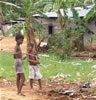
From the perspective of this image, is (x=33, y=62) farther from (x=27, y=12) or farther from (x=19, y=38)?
(x=27, y=12)

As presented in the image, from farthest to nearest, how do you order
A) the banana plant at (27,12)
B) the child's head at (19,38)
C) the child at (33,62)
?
the banana plant at (27,12) < the child at (33,62) < the child's head at (19,38)

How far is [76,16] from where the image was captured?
1572cm

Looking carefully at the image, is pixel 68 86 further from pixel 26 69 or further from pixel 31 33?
pixel 31 33

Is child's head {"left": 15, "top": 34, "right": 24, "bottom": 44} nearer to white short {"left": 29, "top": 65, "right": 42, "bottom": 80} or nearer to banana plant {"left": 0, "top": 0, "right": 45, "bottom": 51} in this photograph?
white short {"left": 29, "top": 65, "right": 42, "bottom": 80}

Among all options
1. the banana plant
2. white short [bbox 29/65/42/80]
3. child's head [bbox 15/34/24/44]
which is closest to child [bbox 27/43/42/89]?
white short [bbox 29/65/42/80]

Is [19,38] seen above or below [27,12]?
below

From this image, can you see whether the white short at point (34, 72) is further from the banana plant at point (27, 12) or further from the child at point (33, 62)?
the banana plant at point (27, 12)

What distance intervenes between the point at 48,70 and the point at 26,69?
82 cm

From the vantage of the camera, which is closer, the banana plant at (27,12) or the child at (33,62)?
the child at (33,62)

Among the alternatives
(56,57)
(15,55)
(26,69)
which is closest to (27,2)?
(56,57)

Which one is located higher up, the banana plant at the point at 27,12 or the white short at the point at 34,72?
the banana plant at the point at 27,12

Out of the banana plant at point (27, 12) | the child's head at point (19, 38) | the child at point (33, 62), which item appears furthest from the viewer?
the banana plant at point (27, 12)

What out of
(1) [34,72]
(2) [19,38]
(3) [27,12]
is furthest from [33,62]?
(3) [27,12]

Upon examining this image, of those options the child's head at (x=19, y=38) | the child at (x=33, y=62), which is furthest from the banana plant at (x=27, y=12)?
the child's head at (x=19, y=38)
